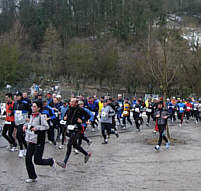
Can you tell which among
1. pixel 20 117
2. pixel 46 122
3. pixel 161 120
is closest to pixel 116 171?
pixel 46 122

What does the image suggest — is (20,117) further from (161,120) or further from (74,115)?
(161,120)

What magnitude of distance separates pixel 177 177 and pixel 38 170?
327 centimetres

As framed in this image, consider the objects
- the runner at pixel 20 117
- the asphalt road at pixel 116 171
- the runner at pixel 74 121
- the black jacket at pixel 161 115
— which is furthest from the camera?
the black jacket at pixel 161 115

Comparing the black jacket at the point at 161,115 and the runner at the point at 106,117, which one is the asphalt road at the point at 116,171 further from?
the black jacket at the point at 161,115

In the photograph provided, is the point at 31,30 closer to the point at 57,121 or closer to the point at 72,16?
the point at 72,16

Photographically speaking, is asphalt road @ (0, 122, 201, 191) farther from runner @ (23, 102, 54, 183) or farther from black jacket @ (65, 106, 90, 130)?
black jacket @ (65, 106, 90, 130)

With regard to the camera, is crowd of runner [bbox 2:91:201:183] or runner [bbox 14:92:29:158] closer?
crowd of runner [bbox 2:91:201:183]

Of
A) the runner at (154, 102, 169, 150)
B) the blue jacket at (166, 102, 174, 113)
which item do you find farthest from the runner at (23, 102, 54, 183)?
the blue jacket at (166, 102, 174, 113)

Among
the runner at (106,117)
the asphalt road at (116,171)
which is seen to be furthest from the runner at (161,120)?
the runner at (106,117)

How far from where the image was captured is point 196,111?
24.0 m

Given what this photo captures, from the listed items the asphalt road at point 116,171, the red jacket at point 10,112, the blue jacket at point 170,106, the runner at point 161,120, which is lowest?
the blue jacket at point 170,106

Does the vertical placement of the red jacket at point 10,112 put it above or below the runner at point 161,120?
above

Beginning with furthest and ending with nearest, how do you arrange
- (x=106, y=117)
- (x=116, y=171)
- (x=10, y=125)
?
(x=106, y=117)
(x=10, y=125)
(x=116, y=171)

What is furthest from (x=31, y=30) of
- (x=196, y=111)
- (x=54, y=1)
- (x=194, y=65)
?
(x=196, y=111)
